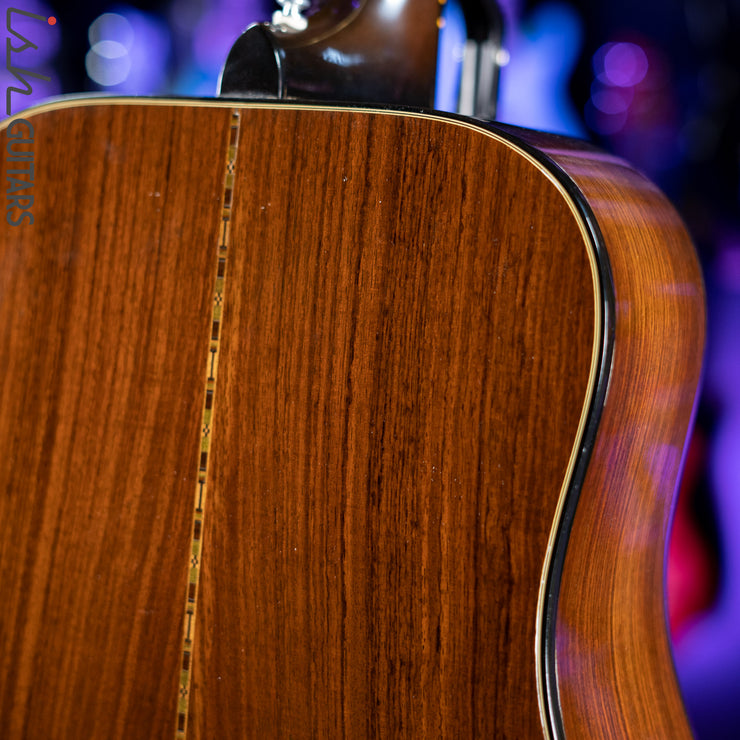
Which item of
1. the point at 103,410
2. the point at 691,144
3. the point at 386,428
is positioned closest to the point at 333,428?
the point at 386,428

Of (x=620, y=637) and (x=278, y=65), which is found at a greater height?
(x=278, y=65)

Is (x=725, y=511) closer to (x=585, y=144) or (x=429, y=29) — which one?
(x=585, y=144)

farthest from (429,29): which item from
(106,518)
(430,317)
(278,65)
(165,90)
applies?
(165,90)

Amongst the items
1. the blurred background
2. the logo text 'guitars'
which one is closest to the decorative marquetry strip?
the logo text 'guitars'

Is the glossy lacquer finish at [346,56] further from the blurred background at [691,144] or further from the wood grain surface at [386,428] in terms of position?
the blurred background at [691,144]

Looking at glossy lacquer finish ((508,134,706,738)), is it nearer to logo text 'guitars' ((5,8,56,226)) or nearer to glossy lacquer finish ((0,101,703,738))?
glossy lacquer finish ((0,101,703,738))

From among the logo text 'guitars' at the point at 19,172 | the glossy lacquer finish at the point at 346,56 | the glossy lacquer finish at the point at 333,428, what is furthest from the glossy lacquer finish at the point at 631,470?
the logo text 'guitars' at the point at 19,172

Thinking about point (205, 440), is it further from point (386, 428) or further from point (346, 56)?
point (346, 56)

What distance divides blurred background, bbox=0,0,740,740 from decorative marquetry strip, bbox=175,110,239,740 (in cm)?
65

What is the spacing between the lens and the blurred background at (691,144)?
1197mm

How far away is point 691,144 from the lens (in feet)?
3.98

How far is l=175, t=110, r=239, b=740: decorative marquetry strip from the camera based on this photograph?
2.33ft

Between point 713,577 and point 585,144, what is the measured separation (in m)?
0.79

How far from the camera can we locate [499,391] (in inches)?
24.2
